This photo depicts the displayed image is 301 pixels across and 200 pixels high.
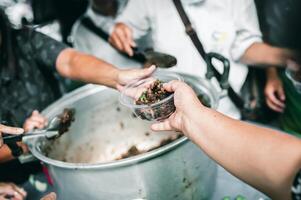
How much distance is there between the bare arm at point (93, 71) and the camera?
52.3 inches

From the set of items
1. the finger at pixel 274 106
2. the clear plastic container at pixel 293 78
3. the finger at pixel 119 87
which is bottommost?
the finger at pixel 274 106

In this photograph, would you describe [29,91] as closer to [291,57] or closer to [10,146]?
[10,146]

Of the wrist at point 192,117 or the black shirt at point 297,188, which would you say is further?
the wrist at point 192,117

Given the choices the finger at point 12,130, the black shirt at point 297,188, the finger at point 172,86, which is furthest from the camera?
the finger at point 12,130

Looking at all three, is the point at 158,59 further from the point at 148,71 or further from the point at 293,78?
the point at 293,78

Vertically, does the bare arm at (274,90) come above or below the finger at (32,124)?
below

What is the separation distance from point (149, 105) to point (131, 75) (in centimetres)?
27

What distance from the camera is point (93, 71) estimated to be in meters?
1.46

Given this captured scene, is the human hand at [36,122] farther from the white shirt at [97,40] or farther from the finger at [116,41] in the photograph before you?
the white shirt at [97,40]

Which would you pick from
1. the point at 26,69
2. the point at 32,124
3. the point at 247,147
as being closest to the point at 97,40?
the point at 26,69

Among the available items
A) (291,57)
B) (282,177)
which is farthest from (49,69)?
(282,177)

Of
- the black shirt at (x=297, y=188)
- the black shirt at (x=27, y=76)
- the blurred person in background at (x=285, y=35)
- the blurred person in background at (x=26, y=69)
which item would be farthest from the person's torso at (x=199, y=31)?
the black shirt at (x=297, y=188)

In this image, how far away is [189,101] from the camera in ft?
3.14

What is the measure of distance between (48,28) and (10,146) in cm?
90
